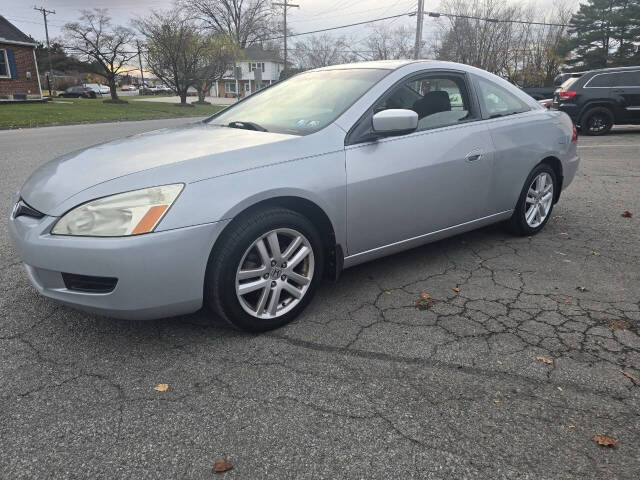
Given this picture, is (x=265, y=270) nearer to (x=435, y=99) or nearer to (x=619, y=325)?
(x=435, y=99)

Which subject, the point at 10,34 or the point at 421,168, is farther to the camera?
the point at 10,34

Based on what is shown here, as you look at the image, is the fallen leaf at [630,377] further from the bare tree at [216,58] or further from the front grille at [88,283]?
the bare tree at [216,58]

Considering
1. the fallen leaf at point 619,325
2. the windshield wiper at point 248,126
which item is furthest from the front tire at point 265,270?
the fallen leaf at point 619,325

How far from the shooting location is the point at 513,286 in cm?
351

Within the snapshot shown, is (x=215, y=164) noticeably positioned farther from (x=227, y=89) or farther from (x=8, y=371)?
(x=227, y=89)

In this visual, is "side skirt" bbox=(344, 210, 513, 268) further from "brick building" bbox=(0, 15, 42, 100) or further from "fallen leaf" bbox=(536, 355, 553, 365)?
"brick building" bbox=(0, 15, 42, 100)

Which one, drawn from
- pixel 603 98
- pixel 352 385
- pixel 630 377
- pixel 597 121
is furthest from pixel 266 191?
pixel 597 121

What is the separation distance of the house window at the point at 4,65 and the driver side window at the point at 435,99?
31856 millimetres

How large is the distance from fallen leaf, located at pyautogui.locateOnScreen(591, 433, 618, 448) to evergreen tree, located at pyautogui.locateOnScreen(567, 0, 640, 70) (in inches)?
1846

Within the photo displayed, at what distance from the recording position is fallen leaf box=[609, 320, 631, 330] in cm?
290

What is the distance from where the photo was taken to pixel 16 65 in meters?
28.5

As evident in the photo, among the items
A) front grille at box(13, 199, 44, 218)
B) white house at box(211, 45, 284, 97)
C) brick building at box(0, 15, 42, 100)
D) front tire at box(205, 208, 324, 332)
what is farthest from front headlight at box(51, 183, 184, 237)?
white house at box(211, 45, 284, 97)

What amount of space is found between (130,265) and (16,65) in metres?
32.9

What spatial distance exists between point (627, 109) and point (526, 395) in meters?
13.7
